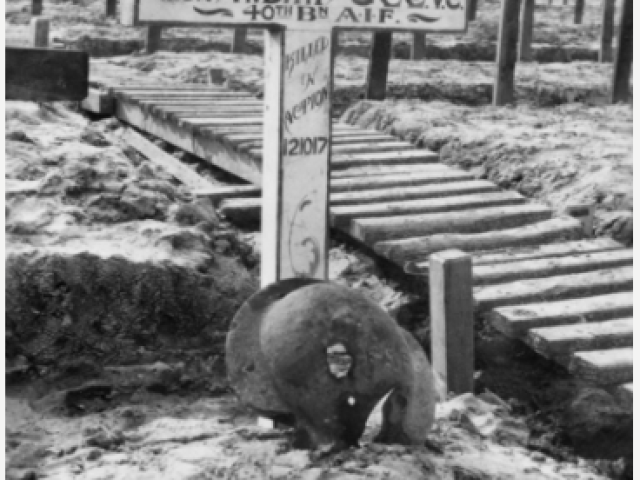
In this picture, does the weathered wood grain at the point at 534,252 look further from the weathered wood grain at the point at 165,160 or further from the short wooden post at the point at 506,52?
the short wooden post at the point at 506,52

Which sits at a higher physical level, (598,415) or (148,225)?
(148,225)

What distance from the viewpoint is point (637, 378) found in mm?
4863

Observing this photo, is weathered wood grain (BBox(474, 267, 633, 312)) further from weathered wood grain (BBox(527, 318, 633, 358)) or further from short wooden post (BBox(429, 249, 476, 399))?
short wooden post (BBox(429, 249, 476, 399))

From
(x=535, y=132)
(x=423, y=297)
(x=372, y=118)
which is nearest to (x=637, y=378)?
(x=423, y=297)

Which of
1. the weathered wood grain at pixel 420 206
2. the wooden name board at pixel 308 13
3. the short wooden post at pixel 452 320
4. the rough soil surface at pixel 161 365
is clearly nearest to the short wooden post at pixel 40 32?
the rough soil surface at pixel 161 365

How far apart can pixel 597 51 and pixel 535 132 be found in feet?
27.2

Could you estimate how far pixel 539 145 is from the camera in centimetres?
908

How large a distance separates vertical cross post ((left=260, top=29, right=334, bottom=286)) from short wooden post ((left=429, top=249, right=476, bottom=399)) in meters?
0.77

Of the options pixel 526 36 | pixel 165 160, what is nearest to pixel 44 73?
pixel 165 160

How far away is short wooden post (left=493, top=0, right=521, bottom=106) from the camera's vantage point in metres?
11.3

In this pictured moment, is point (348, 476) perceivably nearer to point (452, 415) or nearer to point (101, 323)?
point (452, 415)

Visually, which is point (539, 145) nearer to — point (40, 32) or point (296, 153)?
point (296, 153)

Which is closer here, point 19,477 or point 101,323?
point 19,477

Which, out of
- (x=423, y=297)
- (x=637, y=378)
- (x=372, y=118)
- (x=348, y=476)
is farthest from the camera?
(x=372, y=118)
